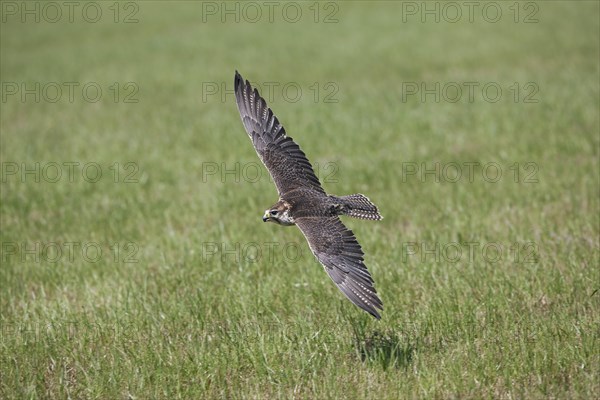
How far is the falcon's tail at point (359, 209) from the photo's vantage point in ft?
18.7

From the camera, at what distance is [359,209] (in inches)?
228

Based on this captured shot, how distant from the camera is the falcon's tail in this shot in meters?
5.70

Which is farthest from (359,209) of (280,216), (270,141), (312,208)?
(270,141)

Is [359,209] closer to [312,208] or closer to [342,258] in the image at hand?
[312,208]

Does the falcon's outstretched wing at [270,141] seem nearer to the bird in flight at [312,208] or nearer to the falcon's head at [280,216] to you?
the bird in flight at [312,208]

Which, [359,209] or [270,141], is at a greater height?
[270,141]

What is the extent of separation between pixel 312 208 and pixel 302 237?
7.11 feet

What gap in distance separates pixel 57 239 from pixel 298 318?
13.1ft

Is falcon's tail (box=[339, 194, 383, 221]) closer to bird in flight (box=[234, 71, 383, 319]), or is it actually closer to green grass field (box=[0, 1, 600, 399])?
bird in flight (box=[234, 71, 383, 319])

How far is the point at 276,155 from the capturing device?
6375mm

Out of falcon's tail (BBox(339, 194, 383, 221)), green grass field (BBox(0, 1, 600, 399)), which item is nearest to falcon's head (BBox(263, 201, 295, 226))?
falcon's tail (BBox(339, 194, 383, 221))

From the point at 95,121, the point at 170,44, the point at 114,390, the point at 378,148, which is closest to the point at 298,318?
the point at 114,390

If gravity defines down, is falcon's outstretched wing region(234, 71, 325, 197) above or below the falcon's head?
above

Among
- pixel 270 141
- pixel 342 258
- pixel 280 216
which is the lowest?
pixel 342 258
